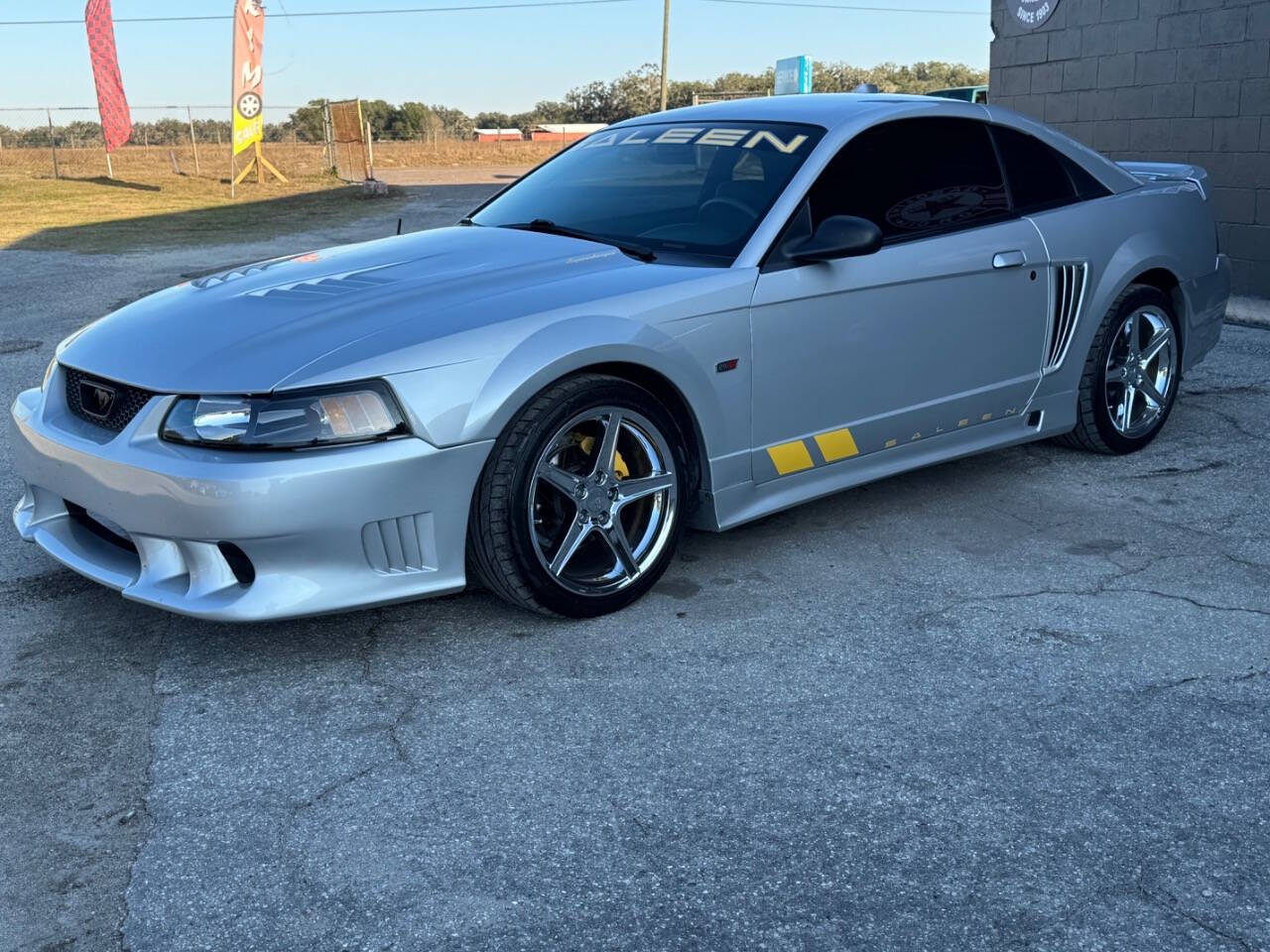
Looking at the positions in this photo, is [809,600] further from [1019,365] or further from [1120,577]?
[1019,365]

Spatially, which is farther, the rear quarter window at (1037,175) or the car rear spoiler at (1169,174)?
the car rear spoiler at (1169,174)

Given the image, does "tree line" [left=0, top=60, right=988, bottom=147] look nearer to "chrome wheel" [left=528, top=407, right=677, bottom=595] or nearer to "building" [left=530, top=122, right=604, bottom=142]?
"building" [left=530, top=122, right=604, bottom=142]

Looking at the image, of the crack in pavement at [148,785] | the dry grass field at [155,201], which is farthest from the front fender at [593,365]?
the dry grass field at [155,201]

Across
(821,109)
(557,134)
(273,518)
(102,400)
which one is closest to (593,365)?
(273,518)

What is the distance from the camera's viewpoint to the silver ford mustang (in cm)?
346

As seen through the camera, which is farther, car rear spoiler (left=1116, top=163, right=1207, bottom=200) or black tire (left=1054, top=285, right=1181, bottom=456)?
car rear spoiler (left=1116, top=163, right=1207, bottom=200)

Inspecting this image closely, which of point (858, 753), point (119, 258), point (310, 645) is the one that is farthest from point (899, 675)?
point (119, 258)

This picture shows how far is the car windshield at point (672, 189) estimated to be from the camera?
440 cm

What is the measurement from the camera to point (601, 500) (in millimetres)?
3938

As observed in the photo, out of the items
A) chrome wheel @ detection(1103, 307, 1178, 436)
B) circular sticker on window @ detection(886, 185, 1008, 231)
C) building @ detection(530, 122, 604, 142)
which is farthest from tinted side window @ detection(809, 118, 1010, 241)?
building @ detection(530, 122, 604, 142)

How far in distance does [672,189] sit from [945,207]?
105cm

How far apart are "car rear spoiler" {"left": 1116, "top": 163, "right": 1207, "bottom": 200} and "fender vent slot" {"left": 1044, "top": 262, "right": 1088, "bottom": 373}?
3.09 feet

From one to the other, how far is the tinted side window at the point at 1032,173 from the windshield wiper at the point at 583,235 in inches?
66.4

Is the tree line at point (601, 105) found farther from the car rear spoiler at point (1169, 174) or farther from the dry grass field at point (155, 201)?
the car rear spoiler at point (1169, 174)
